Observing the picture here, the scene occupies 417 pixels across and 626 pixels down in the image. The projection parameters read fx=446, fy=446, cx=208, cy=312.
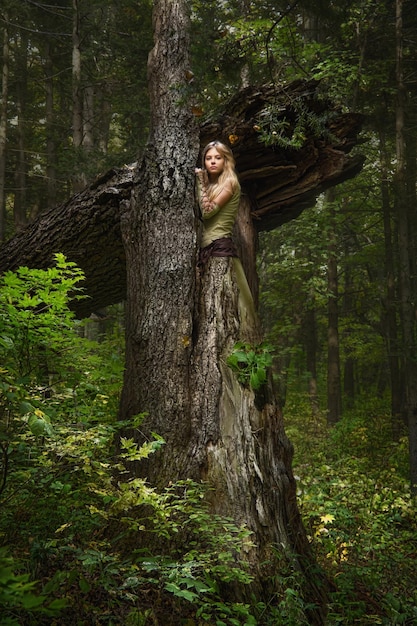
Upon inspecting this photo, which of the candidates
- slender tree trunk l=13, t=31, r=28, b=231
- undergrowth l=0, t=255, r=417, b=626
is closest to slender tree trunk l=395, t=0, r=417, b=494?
undergrowth l=0, t=255, r=417, b=626

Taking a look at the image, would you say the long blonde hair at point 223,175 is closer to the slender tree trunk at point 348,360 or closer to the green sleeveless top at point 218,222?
the green sleeveless top at point 218,222

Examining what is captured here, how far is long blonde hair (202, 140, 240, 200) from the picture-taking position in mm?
4926

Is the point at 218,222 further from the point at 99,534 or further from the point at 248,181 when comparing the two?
the point at 99,534

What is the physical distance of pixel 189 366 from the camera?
430 cm

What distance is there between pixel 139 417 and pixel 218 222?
253 cm

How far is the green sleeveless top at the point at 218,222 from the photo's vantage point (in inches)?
194

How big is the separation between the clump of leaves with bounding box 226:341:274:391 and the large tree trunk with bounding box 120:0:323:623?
3.5 inches

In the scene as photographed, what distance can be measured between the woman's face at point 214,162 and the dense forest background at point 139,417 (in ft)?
1.86

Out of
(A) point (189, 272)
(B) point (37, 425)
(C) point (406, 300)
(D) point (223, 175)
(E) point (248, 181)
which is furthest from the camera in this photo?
(C) point (406, 300)

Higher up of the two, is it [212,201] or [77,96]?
[77,96]

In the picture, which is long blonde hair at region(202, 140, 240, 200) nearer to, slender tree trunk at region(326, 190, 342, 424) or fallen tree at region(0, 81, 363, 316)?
fallen tree at region(0, 81, 363, 316)

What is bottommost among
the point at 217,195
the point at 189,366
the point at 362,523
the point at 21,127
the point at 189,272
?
the point at 362,523

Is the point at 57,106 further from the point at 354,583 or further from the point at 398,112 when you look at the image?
the point at 354,583

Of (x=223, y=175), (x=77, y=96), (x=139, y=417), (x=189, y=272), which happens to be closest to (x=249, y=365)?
(x=189, y=272)
